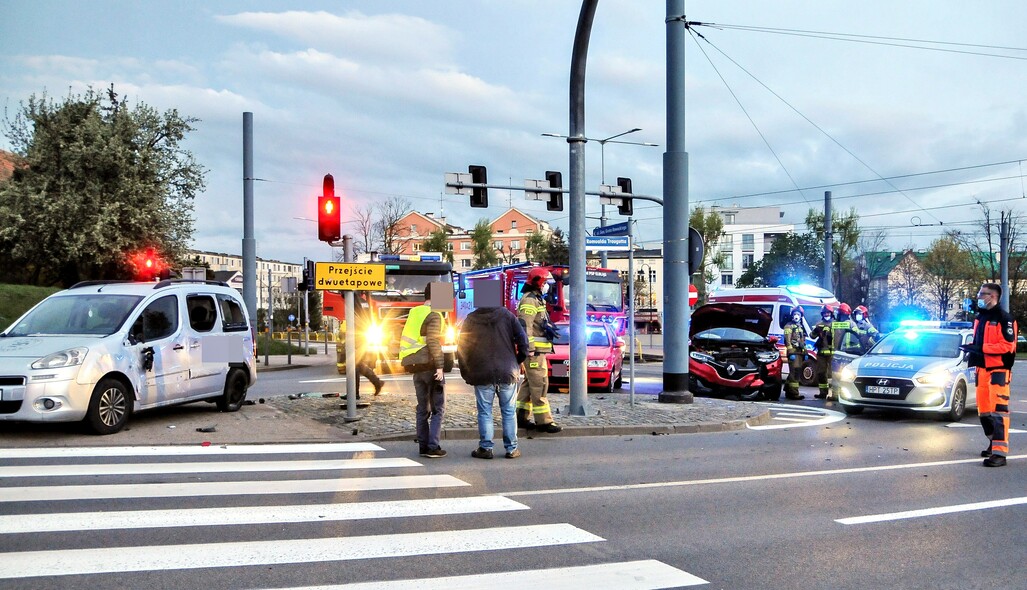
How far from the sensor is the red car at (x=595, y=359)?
17062 mm

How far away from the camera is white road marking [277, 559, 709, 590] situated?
4750mm

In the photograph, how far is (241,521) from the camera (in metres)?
6.17

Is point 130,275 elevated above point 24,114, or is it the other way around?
point 24,114

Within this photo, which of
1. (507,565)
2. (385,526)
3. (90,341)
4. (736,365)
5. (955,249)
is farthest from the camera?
(955,249)

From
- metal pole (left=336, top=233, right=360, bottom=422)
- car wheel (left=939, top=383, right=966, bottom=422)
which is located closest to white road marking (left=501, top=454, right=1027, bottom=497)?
car wheel (left=939, top=383, right=966, bottom=422)

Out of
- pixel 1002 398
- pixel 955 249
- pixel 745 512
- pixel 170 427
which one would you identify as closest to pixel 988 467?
pixel 1002 398

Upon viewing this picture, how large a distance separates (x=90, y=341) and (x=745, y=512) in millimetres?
7343

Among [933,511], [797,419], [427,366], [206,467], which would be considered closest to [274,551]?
[206,467]

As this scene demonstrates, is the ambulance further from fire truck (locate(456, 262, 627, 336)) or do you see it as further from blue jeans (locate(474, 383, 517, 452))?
blue jeans (locate(474, 383, 517, 452))

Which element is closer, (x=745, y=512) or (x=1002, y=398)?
(x=745, y=512)

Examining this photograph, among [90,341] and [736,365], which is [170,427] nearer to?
[90,341]

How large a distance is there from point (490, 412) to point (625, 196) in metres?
12.4

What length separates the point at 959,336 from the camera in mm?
14391

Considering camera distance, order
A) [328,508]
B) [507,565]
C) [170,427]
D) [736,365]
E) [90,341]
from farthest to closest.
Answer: [736,365], [170,427], [90,341], [328,508], [507,565]
